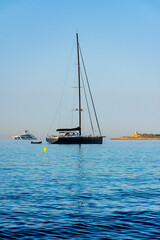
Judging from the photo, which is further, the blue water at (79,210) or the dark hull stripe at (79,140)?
the dark hull stripe at (79,140)

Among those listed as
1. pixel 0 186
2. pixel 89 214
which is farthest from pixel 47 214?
pixel 0 186

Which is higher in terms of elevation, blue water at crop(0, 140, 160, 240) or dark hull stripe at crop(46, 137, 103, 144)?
dark hull stripe at crop(46, 137, 103, 144)

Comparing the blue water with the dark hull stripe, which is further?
the dark hull stripe

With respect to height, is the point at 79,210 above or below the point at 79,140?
below

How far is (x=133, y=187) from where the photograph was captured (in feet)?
75.4

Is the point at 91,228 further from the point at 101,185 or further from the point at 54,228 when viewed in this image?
the point at 101,185

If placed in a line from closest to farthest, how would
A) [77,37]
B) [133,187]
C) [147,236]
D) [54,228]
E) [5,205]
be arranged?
[147,236] → [54,228] → [5,205] → [133,187] → [77,37]

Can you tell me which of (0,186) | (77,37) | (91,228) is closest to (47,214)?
(91,228)

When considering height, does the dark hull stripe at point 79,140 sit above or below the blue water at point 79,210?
above

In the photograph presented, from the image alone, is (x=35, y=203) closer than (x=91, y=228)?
No

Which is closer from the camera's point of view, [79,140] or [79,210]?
[79,210]

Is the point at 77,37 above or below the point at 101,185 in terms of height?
above

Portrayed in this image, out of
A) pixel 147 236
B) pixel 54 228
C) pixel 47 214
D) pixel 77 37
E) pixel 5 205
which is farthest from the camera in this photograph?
pixel 77 37

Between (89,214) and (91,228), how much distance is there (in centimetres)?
228
